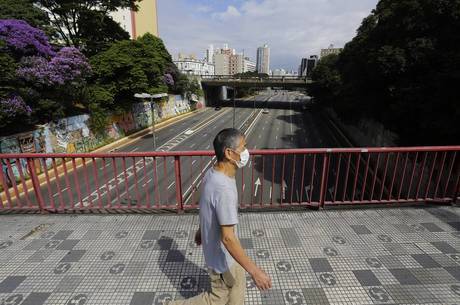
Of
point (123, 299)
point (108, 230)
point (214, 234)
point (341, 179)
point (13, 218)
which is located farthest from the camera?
point (341, 179)

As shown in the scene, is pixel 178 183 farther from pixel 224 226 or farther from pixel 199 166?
pixel 199 166

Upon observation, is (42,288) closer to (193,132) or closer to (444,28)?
(444,28)

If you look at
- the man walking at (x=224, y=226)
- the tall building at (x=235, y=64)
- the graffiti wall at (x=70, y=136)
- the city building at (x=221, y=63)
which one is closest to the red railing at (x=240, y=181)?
the graffiti wall at (x=70, y=136)

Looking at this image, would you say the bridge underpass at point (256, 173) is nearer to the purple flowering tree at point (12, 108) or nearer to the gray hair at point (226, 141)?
the gray hair at point (226, 141)

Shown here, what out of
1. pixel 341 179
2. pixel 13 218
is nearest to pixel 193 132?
pixel 341 179

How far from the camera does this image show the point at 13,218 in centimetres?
477

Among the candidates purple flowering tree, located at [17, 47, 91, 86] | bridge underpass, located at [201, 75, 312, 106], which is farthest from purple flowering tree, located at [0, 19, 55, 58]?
bridge underpass, located at [201, 75, 312, 106]

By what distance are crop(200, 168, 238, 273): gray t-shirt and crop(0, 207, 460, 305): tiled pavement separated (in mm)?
1178

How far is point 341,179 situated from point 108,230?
60.2 ft

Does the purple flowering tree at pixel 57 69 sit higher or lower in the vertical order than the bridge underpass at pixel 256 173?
higher

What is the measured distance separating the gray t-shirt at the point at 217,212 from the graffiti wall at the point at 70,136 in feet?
26.7

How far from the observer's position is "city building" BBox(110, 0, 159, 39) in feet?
165

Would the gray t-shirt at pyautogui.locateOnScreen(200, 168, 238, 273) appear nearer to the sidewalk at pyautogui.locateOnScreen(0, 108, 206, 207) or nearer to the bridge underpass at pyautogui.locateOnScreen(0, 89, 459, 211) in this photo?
the bridge underpass at pyautogui.locateOnScreen(0, 89, 459, 211)

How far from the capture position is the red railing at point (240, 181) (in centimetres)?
464
